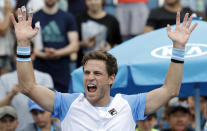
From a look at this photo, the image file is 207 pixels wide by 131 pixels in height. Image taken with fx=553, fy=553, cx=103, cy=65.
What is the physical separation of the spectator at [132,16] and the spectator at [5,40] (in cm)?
226

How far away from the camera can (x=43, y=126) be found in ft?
26.3

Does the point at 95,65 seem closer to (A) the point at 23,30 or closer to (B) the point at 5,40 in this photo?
(A) the point at 23,30

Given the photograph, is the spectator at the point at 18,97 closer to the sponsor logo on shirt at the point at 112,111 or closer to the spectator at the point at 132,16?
the spectator at the point at 132,16

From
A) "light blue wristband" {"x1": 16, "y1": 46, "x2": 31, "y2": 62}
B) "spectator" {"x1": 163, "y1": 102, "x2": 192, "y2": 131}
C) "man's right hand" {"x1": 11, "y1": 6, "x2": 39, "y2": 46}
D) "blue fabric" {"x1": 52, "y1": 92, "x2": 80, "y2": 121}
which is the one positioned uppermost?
"man's right hand" {"x1": 11, "y1": 6, "x2": 39, "y2": 46}

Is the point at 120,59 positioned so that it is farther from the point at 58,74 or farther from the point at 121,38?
the point at 121,38

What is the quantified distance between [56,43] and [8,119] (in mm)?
1948

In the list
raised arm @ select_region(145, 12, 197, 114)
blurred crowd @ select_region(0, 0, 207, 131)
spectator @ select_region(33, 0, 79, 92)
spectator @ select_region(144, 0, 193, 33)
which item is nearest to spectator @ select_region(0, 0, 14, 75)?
blurred crowd @ select_region(0, 0, 207, 131)

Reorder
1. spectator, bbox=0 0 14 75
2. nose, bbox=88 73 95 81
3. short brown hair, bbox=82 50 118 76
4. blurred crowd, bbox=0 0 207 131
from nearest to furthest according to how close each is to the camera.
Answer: nose, bbox=88 73 95 81 → short brown hair, bbox=82 50 118 76 → blurred crowd, bbox=0 0 207 131 → spectator, bbox=0 0 14 75

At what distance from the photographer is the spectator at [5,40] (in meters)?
9.76

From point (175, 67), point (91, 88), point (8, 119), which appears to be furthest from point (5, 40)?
point (175, 67)

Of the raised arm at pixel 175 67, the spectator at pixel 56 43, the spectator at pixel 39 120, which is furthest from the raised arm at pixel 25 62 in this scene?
the spectator at pixel 56 43

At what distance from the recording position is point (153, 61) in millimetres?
6152

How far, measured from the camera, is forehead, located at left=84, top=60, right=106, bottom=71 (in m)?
5.11

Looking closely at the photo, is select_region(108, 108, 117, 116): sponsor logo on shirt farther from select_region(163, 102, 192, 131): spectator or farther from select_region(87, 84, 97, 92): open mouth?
select_region(163, 102, 192, 131): spectator
